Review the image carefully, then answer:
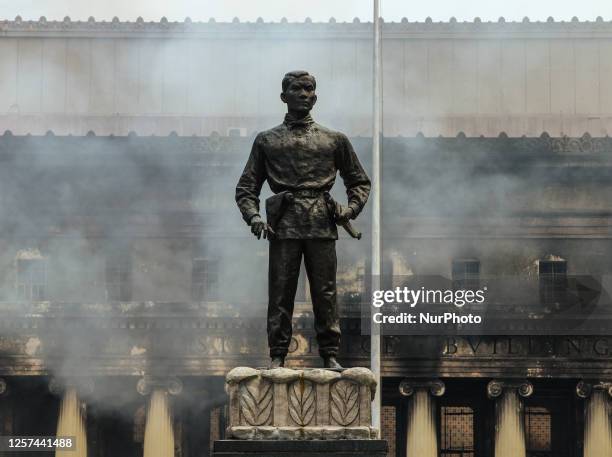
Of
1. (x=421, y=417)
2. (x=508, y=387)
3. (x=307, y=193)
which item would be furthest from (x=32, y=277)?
(x=307, y=193)

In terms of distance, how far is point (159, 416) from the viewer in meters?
54.1

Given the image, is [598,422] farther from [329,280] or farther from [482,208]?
[329,280]

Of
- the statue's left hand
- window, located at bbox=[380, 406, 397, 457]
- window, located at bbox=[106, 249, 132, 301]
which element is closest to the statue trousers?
the statue's left hand

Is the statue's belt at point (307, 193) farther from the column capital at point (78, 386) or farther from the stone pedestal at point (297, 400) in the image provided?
the column capital at point (78, 386)

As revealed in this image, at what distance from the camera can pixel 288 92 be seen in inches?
791

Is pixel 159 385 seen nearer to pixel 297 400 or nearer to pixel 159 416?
pixel 159 416

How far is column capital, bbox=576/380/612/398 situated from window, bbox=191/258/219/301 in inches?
367

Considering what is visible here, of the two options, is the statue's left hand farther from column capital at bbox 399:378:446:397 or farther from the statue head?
column capital at bbox 399:378:446:397

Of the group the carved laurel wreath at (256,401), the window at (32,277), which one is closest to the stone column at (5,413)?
the window at (32,277)

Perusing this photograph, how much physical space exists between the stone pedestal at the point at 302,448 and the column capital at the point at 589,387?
35.3m

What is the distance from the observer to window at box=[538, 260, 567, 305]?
5456 cm

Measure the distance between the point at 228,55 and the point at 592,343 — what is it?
13.1 meters

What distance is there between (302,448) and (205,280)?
3764cm

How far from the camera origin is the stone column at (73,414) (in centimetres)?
5351
